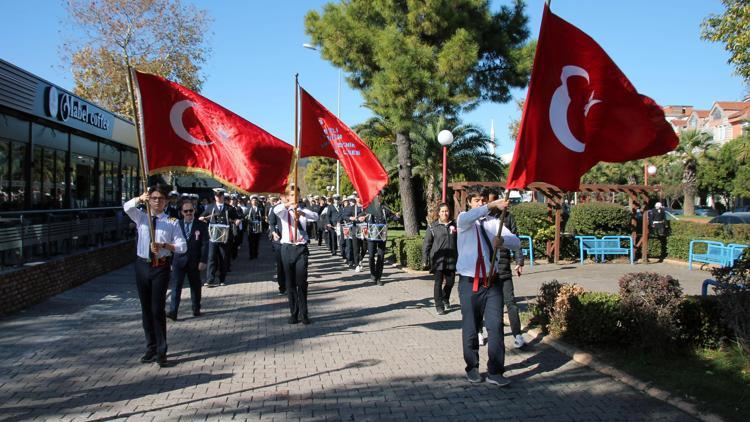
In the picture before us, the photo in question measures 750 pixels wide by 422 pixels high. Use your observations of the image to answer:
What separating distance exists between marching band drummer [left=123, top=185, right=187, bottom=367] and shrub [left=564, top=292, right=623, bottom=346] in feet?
15.1

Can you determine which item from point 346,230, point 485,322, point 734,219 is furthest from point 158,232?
point 734,219

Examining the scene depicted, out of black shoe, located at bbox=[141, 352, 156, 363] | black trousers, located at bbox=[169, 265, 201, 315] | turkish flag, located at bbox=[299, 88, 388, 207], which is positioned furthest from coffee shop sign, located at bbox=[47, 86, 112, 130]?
black shoe, located at bbox=[141, 352, 156, 363]

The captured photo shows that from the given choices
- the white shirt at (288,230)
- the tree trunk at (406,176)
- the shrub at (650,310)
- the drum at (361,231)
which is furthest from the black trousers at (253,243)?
the shrub at (650,310)

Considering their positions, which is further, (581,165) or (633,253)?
(633,253)

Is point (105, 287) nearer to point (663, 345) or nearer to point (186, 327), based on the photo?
point (186, 327)

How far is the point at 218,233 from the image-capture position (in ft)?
41.4

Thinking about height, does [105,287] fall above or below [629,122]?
below

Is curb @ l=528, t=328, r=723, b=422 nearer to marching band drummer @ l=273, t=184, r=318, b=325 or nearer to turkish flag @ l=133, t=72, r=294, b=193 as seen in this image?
marching band drummer @ l=273, t=184, r=318, b=325

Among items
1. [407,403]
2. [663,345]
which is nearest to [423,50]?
[663,345]

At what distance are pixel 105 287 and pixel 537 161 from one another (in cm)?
978

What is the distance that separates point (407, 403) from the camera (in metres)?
5.41

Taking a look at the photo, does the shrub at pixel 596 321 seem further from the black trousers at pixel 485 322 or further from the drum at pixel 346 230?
the drum at pixel 346 230

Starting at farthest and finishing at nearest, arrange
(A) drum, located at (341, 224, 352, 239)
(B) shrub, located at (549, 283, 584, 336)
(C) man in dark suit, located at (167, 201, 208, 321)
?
(A) drum, located at (341, 224, 352, 239) < (C) man in dark suit, located at (167, 201, 208, 321) < (B) shrub, located at (549, 283, 584, 336)

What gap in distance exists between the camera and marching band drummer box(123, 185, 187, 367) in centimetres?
656
